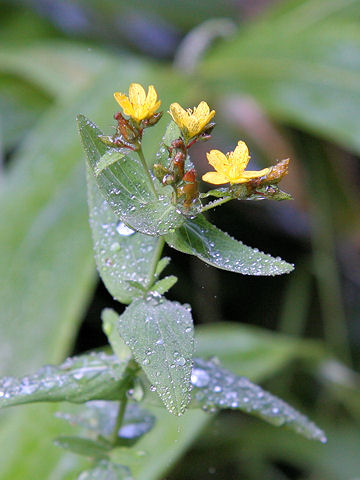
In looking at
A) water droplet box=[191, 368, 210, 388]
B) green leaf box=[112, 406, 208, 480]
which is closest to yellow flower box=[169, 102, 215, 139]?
water droplet box=[191, 368, 210, 388]

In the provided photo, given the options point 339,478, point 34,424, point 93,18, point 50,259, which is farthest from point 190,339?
point 93,18

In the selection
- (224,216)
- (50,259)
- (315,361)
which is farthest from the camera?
(224,216)

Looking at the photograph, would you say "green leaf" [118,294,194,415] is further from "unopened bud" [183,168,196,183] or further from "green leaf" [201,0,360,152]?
"green leaf" [201,0,360,152]

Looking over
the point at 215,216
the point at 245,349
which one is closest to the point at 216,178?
the point at 245,349

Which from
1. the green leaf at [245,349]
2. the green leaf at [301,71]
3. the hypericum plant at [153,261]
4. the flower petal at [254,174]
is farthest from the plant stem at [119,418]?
the green leaf at [301,71]

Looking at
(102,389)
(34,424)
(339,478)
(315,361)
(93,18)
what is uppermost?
(93,18)

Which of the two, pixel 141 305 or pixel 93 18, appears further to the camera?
pixel 93 18

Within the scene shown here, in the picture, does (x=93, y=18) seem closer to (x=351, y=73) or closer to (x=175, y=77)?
(x=175, y=77)

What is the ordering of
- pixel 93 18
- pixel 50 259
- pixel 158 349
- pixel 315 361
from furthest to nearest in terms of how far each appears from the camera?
1. pixel 93 18
2. pixel 315 361
3. pixel 50 259
4. pixel 158 349
